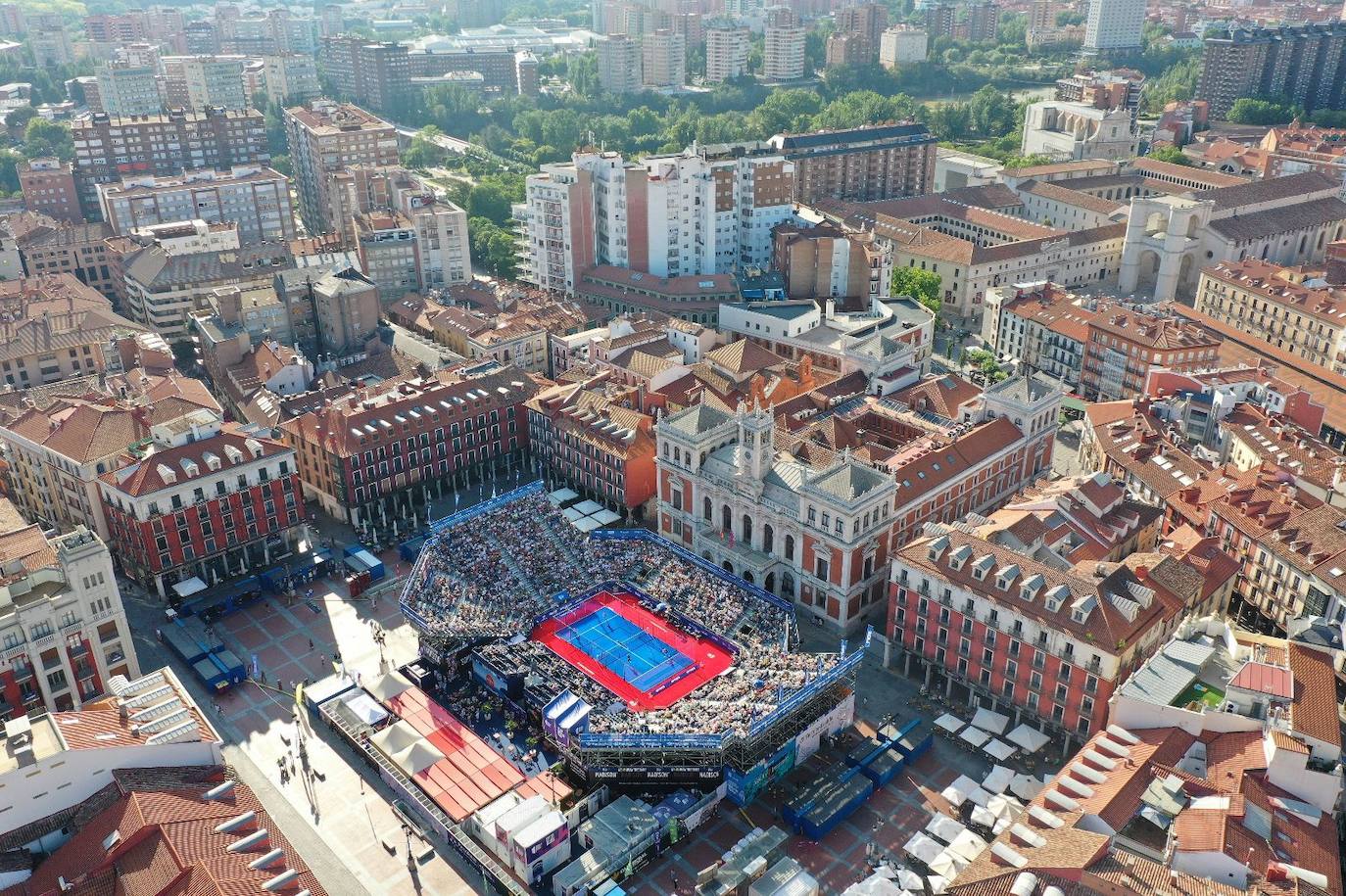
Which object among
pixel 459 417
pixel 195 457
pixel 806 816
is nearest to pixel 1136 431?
pixel 806 816

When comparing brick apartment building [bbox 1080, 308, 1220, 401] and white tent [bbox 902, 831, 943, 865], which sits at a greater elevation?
brick apartment building [bbox 1080, 308, 1220, 401]

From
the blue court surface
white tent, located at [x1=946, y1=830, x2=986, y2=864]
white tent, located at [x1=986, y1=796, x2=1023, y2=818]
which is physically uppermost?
white tent, located at [x1=986, y1=796, x2=1023, y2=818]

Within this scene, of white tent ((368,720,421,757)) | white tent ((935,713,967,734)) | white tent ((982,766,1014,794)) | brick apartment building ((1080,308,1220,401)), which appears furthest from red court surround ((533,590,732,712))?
brick apartment building ((1080,308,1220,401))

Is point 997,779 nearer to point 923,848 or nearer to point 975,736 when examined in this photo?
point 975,736

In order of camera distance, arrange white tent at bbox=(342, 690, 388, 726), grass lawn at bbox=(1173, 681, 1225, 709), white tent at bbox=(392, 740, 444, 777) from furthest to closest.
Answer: white tent at bbox=(342, 690, 388, 726), white tent at bbox=(392, 740, 444, 777), grass lawn at bbox=(1173, 681, 1225, 709)

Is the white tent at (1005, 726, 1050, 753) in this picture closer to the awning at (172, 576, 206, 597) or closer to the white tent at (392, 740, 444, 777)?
the white tent at (392, 740, 444, 777)

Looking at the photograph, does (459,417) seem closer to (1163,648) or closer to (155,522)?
(155,522)

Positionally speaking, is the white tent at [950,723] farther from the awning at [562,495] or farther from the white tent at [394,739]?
the awning at [562,495]
